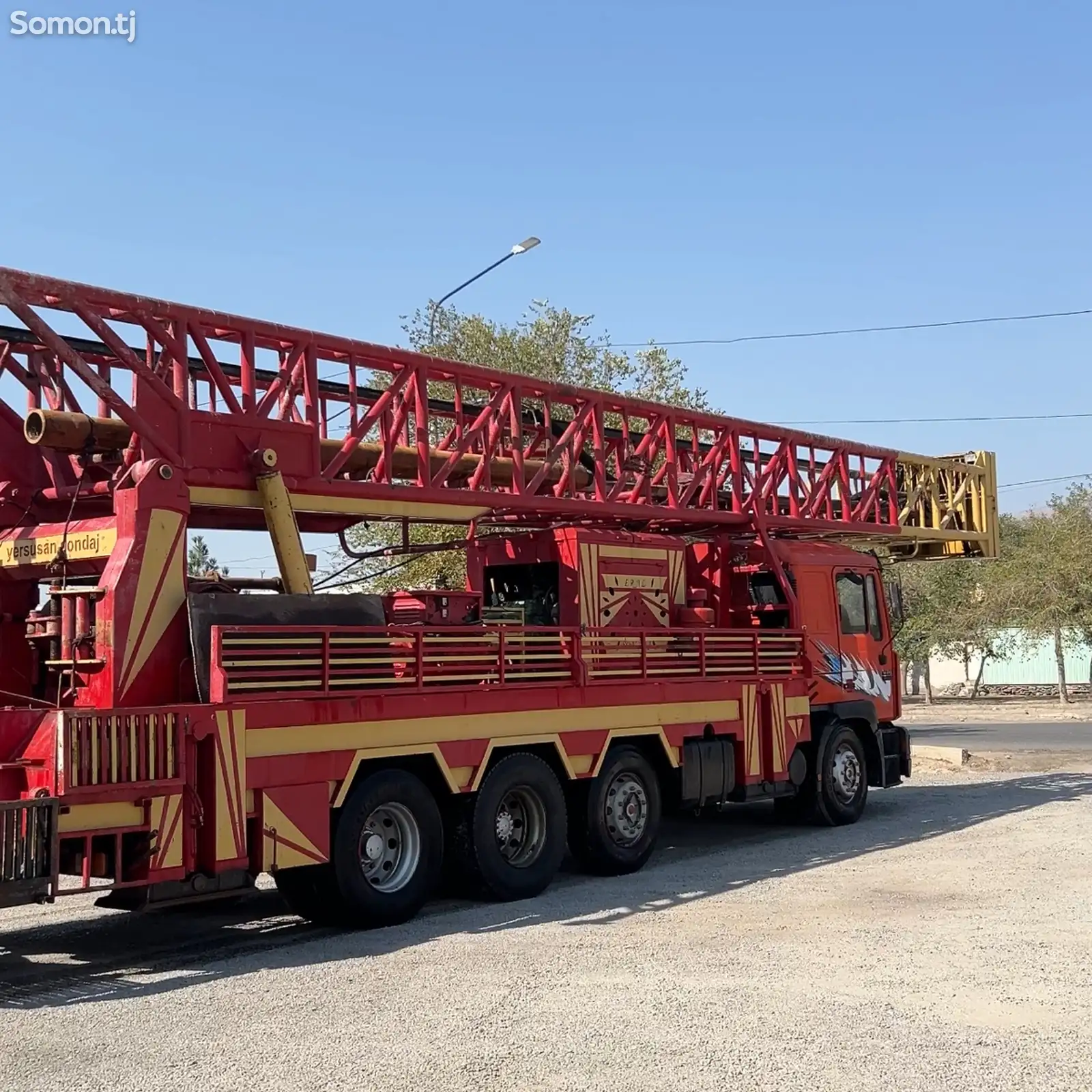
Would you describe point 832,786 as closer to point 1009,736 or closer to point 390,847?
point 390,847

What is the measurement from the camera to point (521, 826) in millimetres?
11070

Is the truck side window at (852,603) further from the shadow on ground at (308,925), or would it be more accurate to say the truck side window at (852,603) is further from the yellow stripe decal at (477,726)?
the yellow stripe decal at (477,726)

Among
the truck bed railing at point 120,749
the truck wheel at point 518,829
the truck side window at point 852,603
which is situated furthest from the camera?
the truck side window at point 852,603

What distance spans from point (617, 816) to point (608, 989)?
4.70 meters

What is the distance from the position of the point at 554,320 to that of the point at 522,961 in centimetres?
2190

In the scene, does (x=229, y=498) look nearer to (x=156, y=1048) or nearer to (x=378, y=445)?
Result: (x=378, y=445)

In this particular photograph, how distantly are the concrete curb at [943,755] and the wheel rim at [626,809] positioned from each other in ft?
36.3

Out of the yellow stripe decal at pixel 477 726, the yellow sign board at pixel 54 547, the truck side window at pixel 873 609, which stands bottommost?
the yellow stripe decal at pixel 477 726

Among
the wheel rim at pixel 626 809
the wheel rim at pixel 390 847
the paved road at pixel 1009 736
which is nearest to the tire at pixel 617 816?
the wheel rim at pixel 626 809

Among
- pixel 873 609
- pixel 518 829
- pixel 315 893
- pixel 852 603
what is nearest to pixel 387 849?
pixel 315 893

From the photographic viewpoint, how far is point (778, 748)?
45.8 ft

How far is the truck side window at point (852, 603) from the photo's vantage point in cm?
1564

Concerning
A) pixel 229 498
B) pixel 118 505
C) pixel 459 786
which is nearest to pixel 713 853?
pixel 459 786

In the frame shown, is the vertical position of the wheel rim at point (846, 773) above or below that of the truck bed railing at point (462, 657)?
below
